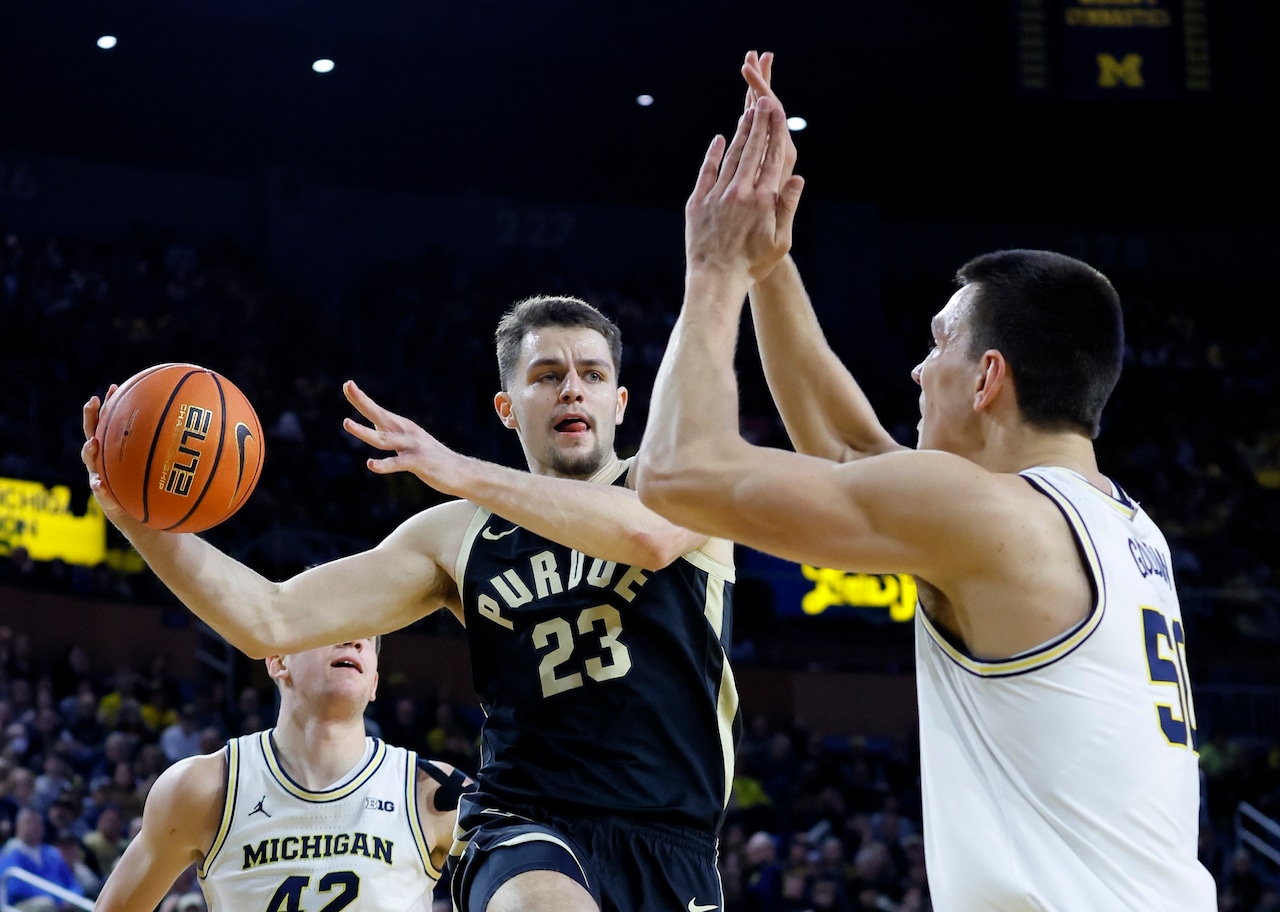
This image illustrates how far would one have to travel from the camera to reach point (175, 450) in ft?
12.4

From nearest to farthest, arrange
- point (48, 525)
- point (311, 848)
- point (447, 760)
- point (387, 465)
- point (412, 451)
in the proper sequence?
point (387, 465), point (412, 451), point (311, 848), point (447, 760), point (48, 525)

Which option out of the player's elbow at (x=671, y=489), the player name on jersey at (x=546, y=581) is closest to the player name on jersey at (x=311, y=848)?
the player name on jersey at (x=546, y=581)

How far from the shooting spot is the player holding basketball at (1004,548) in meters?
2.47

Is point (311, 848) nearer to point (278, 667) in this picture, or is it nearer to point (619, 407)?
point (278, 667)

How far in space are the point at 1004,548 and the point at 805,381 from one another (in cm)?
101

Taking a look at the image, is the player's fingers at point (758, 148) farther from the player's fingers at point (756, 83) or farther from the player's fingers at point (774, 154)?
the player's fingers at point (756, 83)

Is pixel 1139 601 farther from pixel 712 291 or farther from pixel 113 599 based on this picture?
pixel 113 599

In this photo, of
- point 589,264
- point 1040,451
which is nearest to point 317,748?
point 1040,451

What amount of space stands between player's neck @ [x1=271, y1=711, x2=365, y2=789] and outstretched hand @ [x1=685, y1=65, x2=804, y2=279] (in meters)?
3.04

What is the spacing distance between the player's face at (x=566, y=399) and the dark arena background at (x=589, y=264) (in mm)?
7928

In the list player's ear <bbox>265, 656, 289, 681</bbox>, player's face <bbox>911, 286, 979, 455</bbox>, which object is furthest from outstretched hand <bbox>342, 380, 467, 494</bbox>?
player's ear <bbox>265, 656, 289, 681</bbox>

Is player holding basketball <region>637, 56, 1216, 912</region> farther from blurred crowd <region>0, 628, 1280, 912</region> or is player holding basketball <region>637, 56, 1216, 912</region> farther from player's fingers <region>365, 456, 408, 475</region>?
blurred crowd <region>0, 628, 1280, 912</region>

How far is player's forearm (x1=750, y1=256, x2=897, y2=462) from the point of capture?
3.36 metres

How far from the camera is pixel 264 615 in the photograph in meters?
4.06
